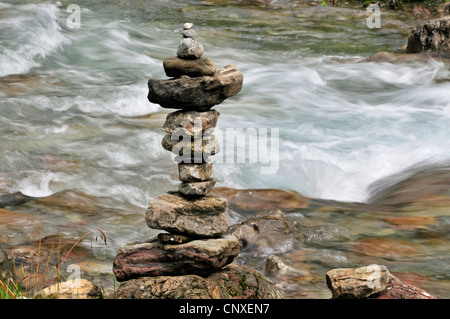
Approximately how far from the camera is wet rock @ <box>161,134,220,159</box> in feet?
18.5

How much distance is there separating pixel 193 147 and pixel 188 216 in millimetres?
649

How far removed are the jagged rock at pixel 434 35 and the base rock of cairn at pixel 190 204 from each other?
13.8 m

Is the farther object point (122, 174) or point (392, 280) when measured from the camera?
point (122, 174)

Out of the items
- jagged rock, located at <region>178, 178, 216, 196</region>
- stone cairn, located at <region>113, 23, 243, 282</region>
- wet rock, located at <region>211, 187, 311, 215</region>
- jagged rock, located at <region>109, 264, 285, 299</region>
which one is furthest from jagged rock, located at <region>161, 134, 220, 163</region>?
wet rock, located at <region>211, 187, 311, 215</region>

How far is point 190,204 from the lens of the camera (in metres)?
5.65

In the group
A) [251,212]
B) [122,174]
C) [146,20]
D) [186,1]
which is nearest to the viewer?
[251,212]

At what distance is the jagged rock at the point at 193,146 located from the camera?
222 inches

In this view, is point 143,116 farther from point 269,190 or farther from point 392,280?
point 392,280

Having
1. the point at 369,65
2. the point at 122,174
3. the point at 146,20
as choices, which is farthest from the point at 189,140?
the point at 146,20

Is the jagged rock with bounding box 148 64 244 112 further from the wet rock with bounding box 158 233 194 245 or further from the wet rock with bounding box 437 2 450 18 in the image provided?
the wet rock with bounding box 437 2 450 18

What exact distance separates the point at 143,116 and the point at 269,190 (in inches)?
201

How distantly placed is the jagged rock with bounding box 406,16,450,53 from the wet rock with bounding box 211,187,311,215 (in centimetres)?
1022

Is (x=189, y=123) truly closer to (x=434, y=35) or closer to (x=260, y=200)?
(x=260, y=200)

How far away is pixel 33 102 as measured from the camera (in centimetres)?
1371
